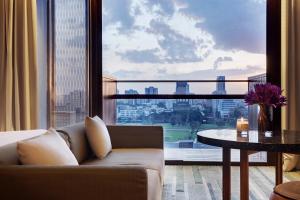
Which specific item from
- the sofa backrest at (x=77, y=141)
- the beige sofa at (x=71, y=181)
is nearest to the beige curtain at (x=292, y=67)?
the sofa backrest at (x=77, y=141)

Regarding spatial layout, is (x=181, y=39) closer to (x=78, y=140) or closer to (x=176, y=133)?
(x=176, y=133)

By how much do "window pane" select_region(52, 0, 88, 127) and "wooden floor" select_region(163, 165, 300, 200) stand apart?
1381 mm

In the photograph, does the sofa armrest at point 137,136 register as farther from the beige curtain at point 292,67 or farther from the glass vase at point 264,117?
the beige curtain at point 292,67

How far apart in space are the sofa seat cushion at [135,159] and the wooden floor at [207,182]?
0.46m

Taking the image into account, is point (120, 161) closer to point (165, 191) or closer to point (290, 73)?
point (165, 191)

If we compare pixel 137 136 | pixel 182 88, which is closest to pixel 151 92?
pixel 182 88

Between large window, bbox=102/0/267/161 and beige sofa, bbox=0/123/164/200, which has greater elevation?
large window, bbox=102/0/267/161

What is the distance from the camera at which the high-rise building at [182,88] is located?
4.80m

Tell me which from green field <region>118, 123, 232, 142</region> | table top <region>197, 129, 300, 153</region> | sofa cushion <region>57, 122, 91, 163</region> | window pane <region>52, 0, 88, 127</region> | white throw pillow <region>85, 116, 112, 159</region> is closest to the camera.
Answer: table top <region>197, 129, 300, 153</region>

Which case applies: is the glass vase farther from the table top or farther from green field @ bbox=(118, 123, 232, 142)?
green field @ bbox=(118, 123, 232, 142)

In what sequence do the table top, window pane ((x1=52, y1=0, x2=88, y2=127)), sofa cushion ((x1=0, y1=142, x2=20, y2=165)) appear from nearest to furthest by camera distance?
sofa cushion ((x1=0, y1=142, x2=20, y2=165)) → the table top → window pane ((x1=52, y1=0, x2=88, y2=127))

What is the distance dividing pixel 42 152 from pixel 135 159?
3.51ft

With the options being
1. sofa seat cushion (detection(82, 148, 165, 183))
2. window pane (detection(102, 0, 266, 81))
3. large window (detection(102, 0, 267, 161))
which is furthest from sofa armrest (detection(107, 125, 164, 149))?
window pane (detection(102, 0, 266, 81))

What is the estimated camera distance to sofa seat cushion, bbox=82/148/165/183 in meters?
2.65
